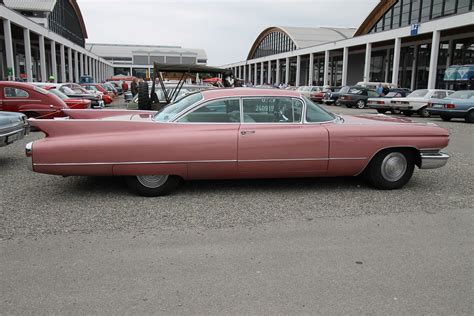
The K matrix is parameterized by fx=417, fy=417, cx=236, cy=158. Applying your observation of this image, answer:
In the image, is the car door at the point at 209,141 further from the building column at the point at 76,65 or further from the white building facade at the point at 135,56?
the white building facade at the point at 135,56

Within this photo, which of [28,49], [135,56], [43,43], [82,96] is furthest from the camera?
[135,56]

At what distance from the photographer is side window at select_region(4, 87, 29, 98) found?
11.9m

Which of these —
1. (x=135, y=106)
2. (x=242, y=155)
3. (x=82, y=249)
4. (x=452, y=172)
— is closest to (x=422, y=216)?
(x=242, y=155)

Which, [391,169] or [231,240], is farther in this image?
[391,169]

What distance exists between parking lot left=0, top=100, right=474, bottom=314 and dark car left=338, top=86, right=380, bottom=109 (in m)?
21.0

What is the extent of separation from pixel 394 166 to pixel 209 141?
265cm

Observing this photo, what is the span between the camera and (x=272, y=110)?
5711mm

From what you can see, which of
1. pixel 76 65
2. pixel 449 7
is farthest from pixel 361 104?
pixel 76 65

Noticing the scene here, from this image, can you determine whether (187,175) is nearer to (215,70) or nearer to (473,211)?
(473,211)

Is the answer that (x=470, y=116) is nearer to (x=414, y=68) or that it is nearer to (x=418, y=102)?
(x=418, y=102)

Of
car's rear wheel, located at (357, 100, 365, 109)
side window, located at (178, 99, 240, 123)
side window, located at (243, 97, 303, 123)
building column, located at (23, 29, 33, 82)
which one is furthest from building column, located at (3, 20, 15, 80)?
side window, located at (243, 97, 303, 123)

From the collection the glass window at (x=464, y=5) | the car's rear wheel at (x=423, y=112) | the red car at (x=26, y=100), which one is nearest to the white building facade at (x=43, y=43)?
the red car at (x=26, y=100)

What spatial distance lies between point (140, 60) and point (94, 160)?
107 metres

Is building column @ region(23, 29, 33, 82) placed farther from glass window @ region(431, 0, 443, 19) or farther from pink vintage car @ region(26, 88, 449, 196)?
glass window @ region(431, 0, 443, 19)
